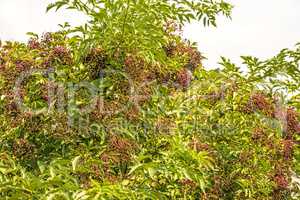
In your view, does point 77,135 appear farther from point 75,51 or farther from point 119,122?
point 75,51

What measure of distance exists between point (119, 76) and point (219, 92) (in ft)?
5.12

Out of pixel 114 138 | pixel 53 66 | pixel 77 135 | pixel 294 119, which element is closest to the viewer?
pixel 114 138

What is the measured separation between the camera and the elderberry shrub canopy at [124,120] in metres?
3.75

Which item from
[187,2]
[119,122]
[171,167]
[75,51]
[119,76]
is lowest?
[171,167]

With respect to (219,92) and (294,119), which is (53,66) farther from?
(294,119)

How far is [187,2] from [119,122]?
1698 millimetres

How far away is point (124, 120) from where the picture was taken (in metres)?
3.95

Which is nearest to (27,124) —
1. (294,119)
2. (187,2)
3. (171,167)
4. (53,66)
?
(53,66)

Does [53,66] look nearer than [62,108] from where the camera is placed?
No

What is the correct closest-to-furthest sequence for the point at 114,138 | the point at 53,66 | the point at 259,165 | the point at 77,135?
the point at 114,138 → the point at 77,135 → the point at 53,66 → the point at 259,165

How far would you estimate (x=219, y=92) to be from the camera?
→ 5.45 m

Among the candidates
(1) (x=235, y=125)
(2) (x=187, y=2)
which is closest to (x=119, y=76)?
(2) (x=187, y=2)

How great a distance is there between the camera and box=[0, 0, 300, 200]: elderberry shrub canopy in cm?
375

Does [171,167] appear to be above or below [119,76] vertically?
below
